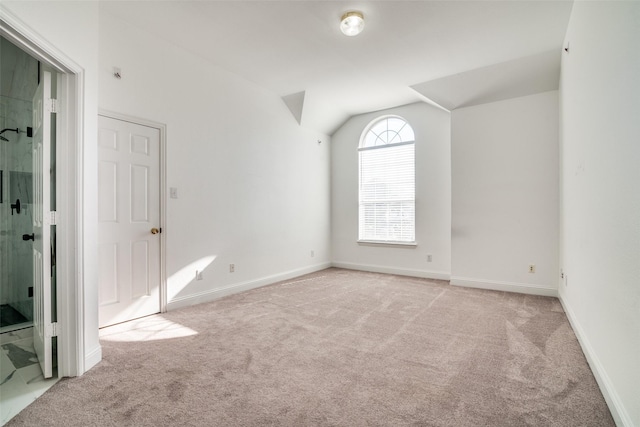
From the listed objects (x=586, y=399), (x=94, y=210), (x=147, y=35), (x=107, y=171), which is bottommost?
(x=586, y=399)

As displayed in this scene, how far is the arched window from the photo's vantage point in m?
5.60

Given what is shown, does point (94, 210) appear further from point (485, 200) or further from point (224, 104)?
point (485, 200)

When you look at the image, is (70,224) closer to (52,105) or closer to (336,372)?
(52,105)

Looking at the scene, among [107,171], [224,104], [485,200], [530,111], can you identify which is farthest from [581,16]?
[107,171]

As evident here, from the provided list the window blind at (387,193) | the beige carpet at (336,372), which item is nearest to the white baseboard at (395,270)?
the window blind at (387,193)

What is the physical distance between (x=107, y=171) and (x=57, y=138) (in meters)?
1.00

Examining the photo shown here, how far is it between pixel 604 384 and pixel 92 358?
Answer: 10.7 ft

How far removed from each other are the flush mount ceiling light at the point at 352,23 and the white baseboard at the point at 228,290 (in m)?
3.33

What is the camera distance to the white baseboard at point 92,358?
2152 mm

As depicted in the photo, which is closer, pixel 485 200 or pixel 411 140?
pixel 485 200

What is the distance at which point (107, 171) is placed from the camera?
3.04 meters

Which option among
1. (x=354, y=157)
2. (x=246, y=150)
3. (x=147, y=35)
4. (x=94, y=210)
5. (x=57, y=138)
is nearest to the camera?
(x=57, y=138)

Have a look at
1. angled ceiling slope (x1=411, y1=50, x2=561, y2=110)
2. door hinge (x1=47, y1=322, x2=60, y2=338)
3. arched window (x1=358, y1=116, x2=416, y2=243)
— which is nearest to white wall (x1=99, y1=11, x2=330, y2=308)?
arched window (x1=358, y1=116, x2=416, y2=243)

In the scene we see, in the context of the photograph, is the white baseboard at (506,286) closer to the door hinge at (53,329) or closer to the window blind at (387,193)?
the window blind at (387,193)
